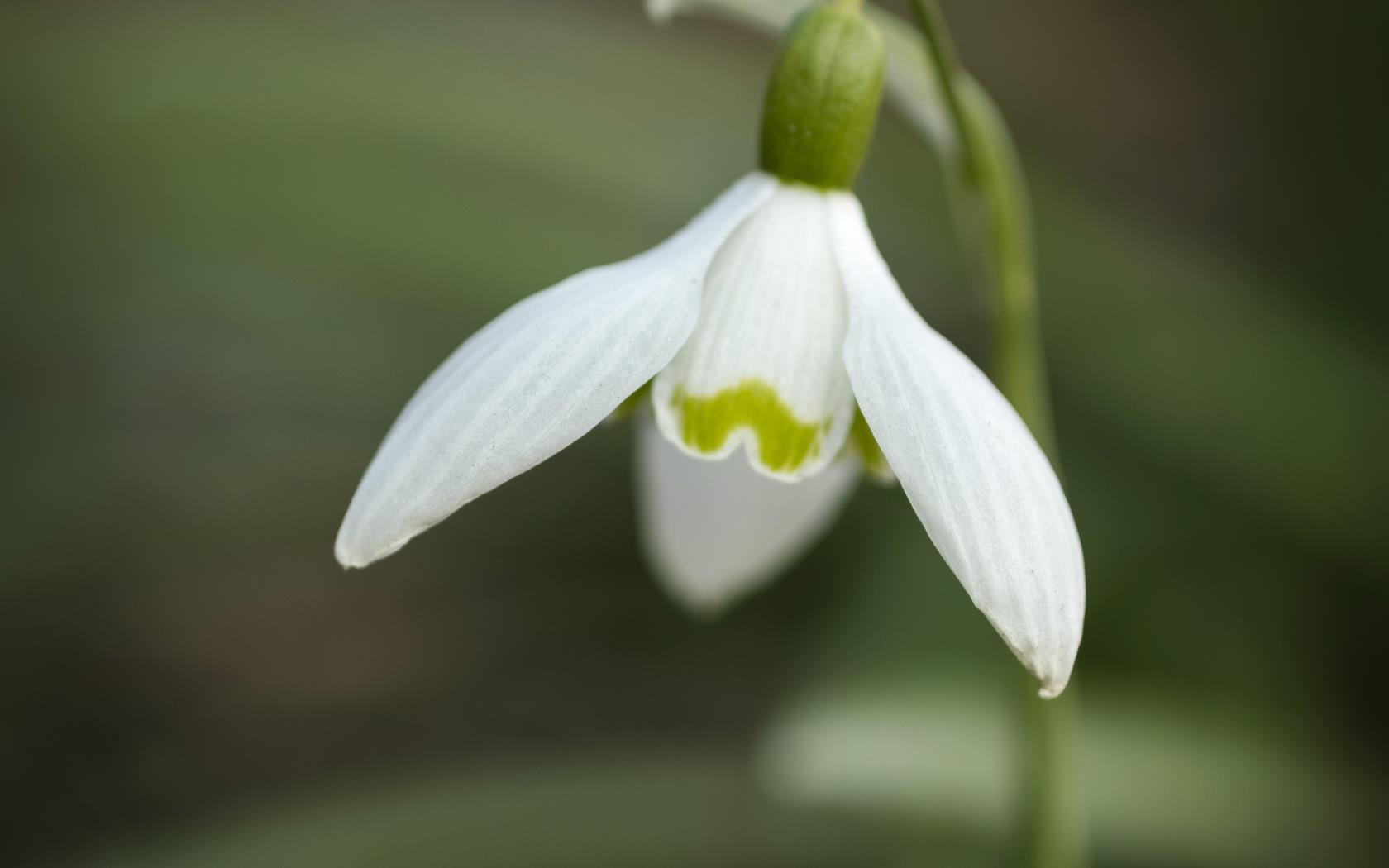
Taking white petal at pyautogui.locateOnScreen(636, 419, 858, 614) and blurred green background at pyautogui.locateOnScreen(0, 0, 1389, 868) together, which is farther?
blurred green background at pyautogui.locateOnScreen(0, 0, 1389, 868)

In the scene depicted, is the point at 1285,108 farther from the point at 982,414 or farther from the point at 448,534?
the point at 982,414

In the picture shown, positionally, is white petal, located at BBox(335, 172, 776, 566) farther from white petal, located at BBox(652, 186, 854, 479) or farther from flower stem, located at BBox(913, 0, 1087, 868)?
flower stem, located at BBox(913, 0, 1087, 868)

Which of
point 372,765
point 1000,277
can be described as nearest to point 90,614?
point 372,765

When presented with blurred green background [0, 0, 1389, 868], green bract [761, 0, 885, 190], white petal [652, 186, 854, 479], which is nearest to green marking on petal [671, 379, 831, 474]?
white petal [652, 186, 854, 479]

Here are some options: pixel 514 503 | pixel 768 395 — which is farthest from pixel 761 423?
pixel 514 503

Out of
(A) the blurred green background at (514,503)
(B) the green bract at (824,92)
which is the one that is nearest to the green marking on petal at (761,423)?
(B) the green bract at (824,92)

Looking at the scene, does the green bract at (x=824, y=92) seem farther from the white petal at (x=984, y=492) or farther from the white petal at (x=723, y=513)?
the white petal at (x=723, y=513)

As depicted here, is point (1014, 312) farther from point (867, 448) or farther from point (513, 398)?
point (513, 398)
